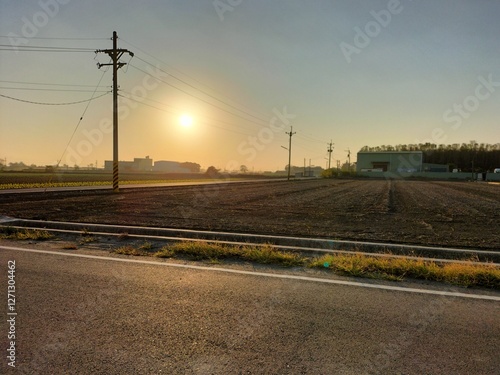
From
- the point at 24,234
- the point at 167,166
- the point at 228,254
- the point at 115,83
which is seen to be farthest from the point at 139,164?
the point at 228,254

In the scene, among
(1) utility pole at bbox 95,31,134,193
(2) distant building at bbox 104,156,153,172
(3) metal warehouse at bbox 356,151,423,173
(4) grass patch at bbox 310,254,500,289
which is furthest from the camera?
(2) distant building at bbox 104,156,153,172

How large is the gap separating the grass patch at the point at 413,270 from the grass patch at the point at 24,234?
20.3 ft

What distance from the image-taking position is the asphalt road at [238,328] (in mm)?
2693

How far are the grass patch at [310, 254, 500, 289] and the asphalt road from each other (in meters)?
0.74

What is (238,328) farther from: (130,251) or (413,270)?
(130,251)

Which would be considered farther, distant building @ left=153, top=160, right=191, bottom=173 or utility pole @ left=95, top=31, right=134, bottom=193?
distant building @ left=153, top=160, right=191, bottom=173

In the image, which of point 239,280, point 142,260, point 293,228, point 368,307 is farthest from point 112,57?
point 368,307

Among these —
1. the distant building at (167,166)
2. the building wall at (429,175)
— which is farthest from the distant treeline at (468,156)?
the distant building at (167,166)

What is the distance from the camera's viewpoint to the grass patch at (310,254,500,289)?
4.78 m

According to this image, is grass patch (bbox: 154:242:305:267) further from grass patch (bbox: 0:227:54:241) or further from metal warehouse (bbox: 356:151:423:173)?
metal warehouse (bbox: 356:151:423:173)

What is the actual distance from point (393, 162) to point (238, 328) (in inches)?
4081

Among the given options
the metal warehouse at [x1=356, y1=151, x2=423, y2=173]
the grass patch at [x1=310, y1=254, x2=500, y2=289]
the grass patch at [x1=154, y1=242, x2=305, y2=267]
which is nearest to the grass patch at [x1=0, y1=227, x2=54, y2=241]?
the grass patch at [x1=154, y1=242, x2=305, y2=267]

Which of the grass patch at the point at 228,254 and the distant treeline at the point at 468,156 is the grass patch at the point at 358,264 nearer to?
the grass patch at the point at 228,254

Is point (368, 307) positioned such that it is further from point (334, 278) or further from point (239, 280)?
point (239, 280)
